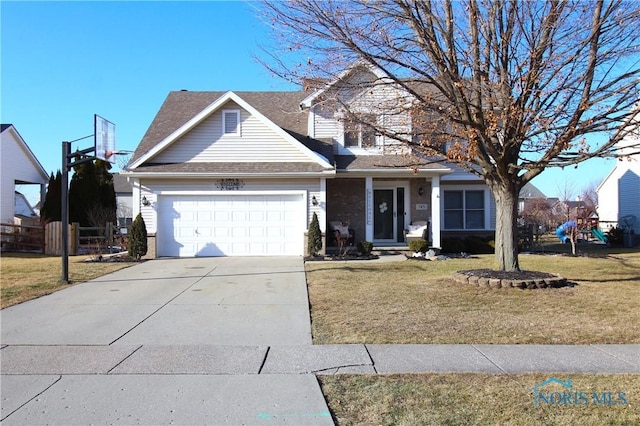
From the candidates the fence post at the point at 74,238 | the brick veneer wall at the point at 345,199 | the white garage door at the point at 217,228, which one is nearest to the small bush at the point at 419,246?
the brick veneer wall at the point at 345,199

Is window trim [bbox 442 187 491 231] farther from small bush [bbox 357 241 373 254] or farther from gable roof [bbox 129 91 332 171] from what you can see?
gable roof [bbox 129 91 332 171]

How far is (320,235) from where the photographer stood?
1606 centimetres

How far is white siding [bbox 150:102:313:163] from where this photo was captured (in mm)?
17047

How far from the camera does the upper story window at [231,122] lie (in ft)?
56.1

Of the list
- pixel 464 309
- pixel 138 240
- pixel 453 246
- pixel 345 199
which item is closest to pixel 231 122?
Answer: pixel 345 199

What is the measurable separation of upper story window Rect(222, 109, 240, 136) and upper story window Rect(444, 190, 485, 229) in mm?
9091

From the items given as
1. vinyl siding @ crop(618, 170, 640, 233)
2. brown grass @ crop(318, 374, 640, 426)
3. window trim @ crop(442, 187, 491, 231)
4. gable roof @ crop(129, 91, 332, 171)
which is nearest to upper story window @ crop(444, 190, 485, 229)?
window trim @ crop(442, 187, 491, 231)

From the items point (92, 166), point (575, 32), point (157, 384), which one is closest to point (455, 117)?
point (575, 32)

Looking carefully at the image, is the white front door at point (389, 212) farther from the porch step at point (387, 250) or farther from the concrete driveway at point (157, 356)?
the concrete driveway at point (157, 356)

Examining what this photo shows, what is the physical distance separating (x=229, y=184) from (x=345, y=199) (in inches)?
176

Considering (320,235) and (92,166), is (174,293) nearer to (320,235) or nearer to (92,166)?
(320,235)

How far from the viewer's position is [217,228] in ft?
55.4

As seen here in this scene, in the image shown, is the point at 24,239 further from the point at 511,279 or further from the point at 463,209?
the point at 511,279

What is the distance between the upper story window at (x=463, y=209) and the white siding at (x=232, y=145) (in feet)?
22.8
